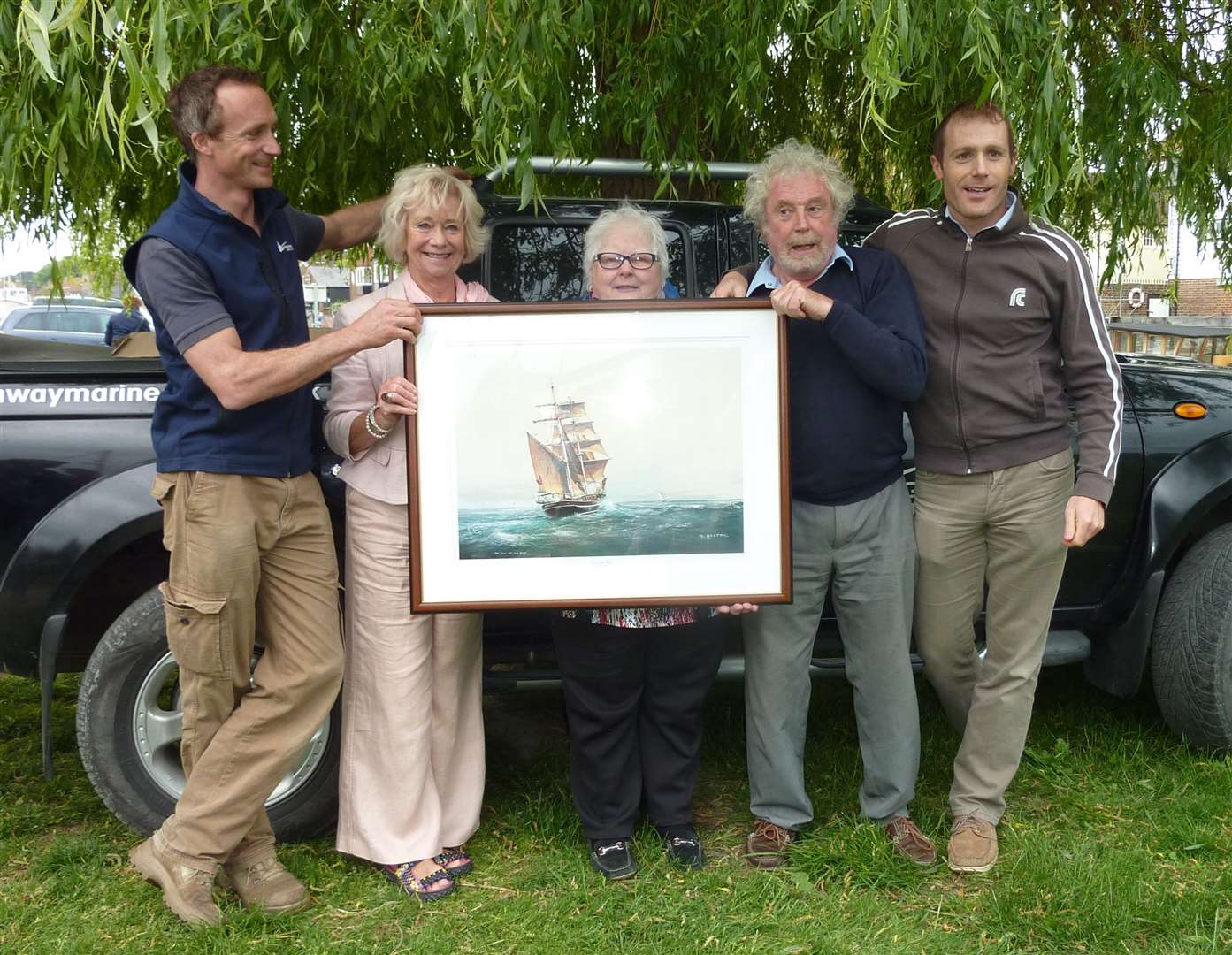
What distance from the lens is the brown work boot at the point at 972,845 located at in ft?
10.7

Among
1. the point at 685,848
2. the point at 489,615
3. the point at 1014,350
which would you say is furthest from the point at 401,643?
the point at 1014,350

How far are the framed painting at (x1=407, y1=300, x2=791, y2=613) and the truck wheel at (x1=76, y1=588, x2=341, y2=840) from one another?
81 centimetres

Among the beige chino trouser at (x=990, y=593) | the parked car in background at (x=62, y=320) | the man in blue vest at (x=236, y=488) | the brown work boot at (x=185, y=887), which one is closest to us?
the man in blue vest at (x=236, y=488)

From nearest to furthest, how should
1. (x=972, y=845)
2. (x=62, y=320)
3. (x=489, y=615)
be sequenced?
1. (x=972, y=845)
2. (x=489, y=615)
3. (x=62, y=320)

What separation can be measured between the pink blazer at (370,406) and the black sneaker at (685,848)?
4.20ft

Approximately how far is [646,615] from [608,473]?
0.42 m

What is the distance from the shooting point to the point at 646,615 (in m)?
3.10

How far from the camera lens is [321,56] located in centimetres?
396

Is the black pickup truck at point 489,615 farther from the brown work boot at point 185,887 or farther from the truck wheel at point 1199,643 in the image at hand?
the brown work boot at point 185,887

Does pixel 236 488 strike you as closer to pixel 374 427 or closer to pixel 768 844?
pixel 374 427

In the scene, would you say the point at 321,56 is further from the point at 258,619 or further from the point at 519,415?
the point at 258,619

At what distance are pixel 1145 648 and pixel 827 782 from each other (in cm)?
118

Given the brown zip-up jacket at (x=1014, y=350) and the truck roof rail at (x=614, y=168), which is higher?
the truck roof rail at (x=614, y=168)

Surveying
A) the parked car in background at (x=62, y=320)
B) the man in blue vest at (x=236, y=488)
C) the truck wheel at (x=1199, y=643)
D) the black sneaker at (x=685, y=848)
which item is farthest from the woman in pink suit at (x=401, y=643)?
the parked car in background at (x=62, y=320)
